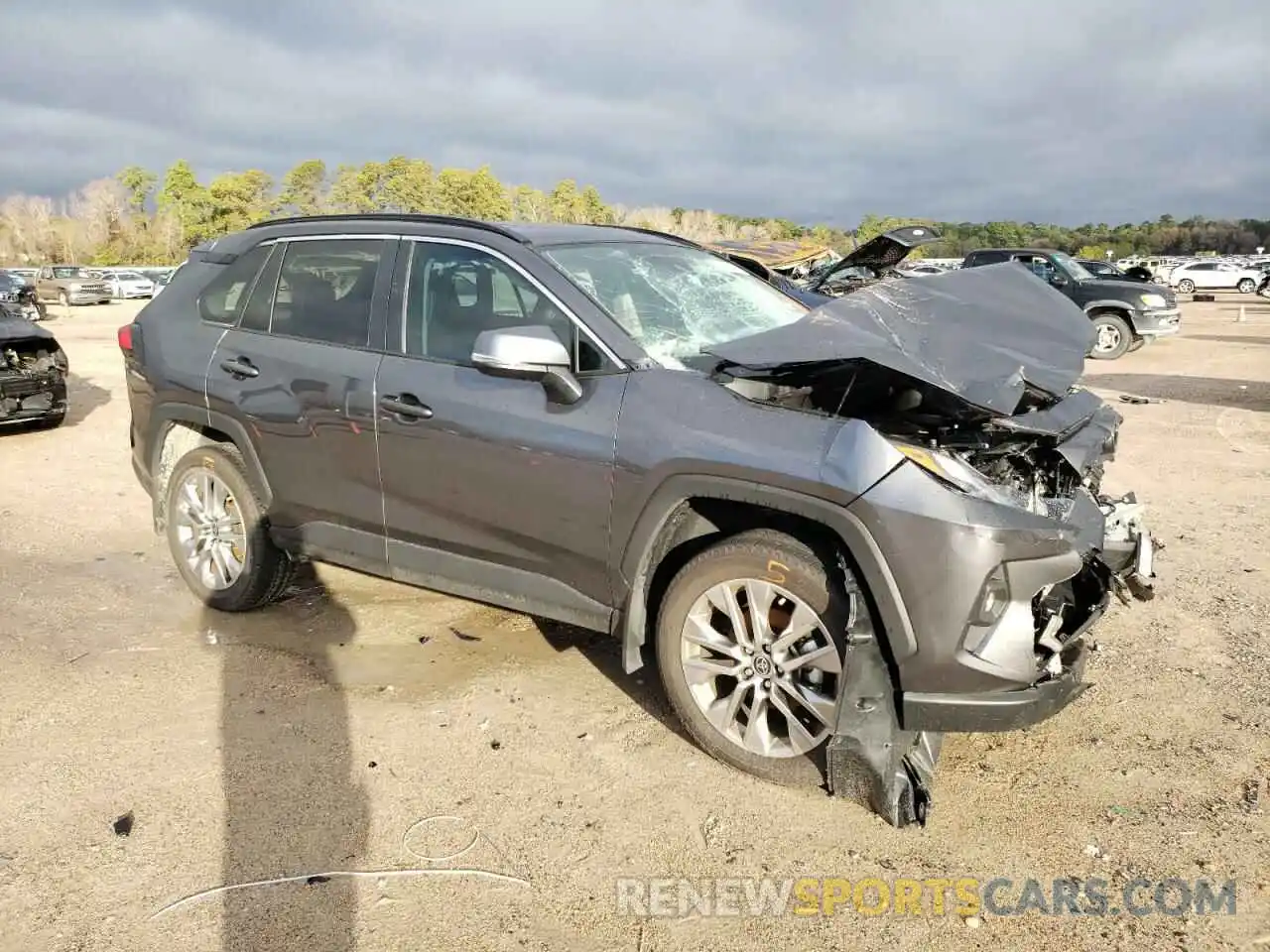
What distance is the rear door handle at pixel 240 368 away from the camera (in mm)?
4512

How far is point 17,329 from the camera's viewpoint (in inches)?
365

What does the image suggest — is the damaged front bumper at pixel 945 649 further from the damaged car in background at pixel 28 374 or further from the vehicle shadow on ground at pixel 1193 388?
the vehicle shadow on ground at pixel 1193 388

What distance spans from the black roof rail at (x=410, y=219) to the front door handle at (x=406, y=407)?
79 centimetres

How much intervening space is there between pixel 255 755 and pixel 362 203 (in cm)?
5997

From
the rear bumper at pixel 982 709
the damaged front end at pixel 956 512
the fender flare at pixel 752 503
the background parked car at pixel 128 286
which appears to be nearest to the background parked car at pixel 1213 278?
the damaged front end at pixel 956 512

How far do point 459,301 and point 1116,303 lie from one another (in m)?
16.1

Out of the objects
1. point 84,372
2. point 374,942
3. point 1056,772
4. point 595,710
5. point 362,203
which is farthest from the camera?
point 362,203

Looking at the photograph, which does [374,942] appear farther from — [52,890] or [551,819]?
[52,890]

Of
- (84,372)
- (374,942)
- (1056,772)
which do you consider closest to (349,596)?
(374,942)

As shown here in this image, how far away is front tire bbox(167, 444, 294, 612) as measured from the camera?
4.70m

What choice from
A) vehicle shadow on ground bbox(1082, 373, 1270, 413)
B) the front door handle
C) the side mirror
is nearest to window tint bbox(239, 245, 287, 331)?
the front door handle

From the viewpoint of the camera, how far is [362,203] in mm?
58625

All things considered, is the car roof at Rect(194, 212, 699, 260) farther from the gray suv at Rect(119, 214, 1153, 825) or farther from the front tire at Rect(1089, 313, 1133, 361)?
the front tire at Rect(1089, 313, 1133, 361)

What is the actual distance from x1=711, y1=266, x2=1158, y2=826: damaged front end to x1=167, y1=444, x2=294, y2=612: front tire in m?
2.62
